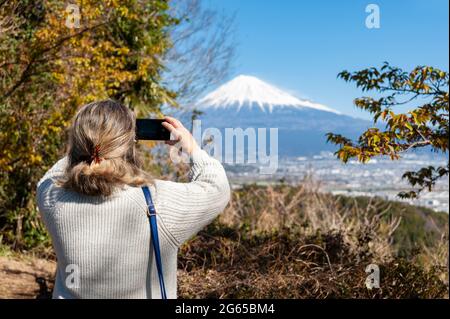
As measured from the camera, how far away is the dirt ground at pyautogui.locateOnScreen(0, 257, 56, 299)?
202 inches

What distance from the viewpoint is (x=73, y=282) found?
1719 millimetres

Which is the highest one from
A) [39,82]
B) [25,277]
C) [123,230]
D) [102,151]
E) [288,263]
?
[39,82]

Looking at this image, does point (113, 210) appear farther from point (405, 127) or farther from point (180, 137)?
point (405, 127)

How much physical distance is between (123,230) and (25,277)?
466 cm

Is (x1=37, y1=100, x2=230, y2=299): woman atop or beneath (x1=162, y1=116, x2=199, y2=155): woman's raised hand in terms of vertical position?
beneath

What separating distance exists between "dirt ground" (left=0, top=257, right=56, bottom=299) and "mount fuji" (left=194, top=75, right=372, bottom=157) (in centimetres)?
1068

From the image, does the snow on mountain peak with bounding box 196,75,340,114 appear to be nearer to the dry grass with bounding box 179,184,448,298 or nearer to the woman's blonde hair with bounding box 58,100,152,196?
the dry grass with bounding box 179,184,448,298

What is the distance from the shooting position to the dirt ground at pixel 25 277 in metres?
5.14

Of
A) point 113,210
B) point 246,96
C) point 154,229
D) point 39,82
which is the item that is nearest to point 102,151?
point 113,210

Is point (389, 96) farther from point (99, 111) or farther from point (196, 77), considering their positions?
point (196, 77)

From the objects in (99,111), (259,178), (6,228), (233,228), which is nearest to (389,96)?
(233,228)

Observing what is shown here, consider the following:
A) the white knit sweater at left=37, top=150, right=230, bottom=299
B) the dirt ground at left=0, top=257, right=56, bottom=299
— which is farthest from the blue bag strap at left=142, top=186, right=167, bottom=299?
the dirt ground at left=0, top=257, right=56, bottom=299

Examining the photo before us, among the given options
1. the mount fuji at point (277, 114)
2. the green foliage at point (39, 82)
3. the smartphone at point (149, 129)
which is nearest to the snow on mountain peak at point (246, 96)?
the mount fuji at point (277, 114)

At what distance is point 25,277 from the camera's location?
5715 millimetres
